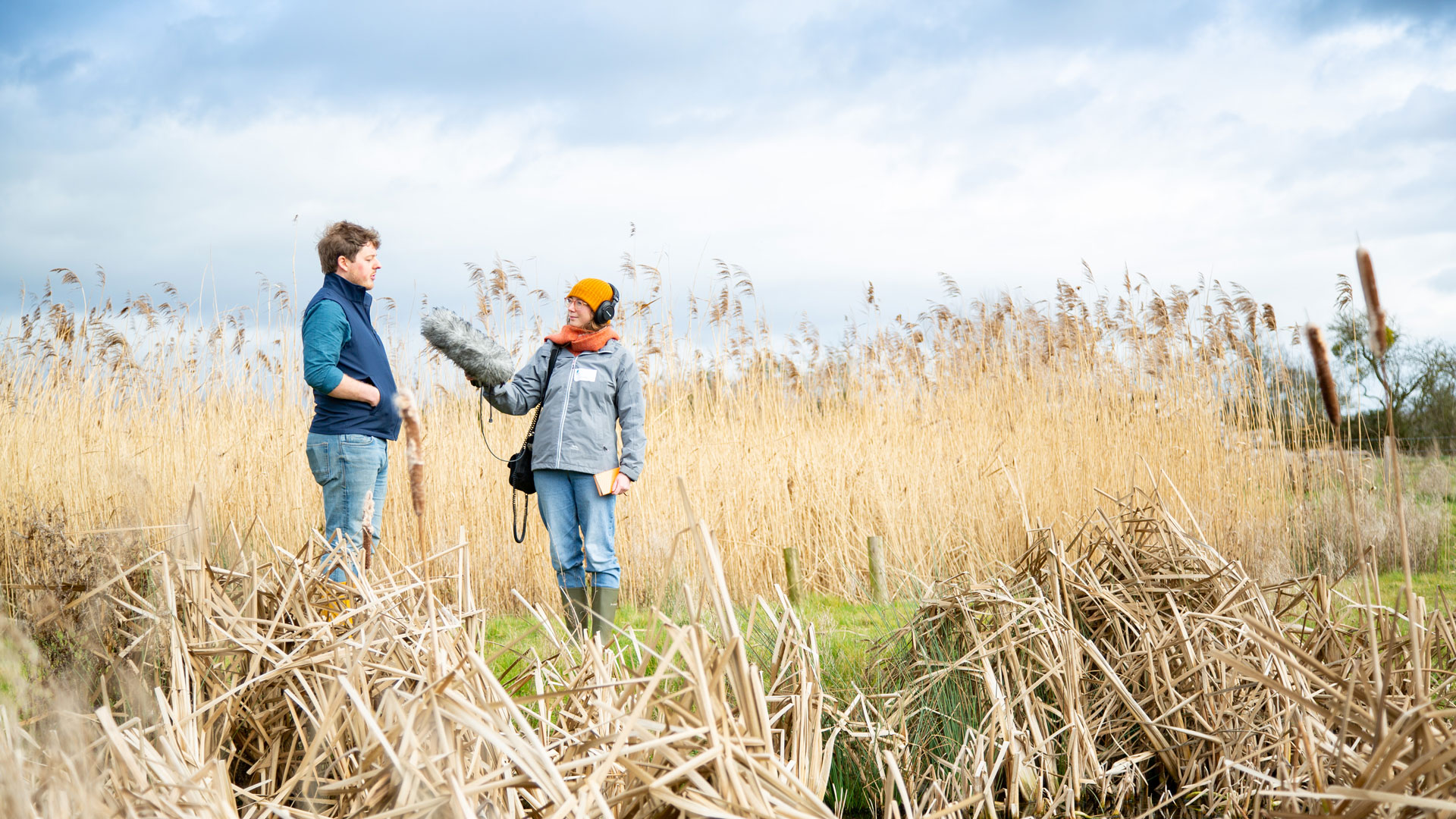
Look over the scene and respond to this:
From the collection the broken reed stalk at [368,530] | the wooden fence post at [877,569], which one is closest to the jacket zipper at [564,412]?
the wooden fence post at [877,569]

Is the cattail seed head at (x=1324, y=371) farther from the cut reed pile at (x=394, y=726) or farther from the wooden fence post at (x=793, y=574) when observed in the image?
the wooden fence post at (x=793, y=574)

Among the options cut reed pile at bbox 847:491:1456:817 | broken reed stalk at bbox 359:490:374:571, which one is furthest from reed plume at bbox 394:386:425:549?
cut reed pile at bbox 847:491:1456:817

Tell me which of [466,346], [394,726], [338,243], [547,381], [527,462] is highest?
[338,243]

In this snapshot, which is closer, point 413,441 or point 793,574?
point 413,441

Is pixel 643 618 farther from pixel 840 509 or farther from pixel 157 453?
pixel 157 453

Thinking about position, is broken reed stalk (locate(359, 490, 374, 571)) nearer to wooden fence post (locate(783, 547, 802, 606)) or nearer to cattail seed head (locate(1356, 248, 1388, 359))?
cattail seed head (locate(1356, 248, 1388, 359))

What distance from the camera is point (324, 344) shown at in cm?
329

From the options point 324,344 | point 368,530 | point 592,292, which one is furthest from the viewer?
point 592,292

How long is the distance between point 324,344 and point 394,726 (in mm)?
2408

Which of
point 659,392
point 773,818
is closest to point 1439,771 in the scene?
point 773,818

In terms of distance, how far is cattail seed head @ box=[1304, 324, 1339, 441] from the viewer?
2.81ft

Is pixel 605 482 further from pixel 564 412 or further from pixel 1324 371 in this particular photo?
pixel 1324 371

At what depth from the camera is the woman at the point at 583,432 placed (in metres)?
3.72

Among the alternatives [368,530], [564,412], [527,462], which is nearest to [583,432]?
[564,412]
